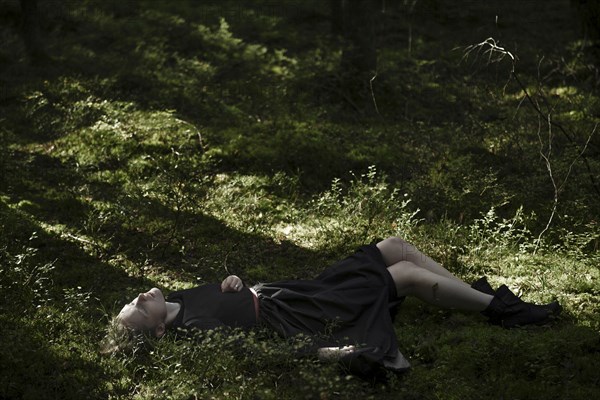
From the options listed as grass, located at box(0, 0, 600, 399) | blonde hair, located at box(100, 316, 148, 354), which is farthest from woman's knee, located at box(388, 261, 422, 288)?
blonde hair, located at box(100, 316, 148, 354)

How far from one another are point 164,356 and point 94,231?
3734 millimetres

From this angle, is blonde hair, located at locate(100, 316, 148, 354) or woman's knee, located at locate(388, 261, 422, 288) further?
woman's knee, located at locate(388, 261, 422, 288)

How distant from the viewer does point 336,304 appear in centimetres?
595

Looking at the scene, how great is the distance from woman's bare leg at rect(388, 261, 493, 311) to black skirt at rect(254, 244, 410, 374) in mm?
110

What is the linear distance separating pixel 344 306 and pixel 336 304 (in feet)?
0.26

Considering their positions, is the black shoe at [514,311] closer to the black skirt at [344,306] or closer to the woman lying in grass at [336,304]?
the woman lying in grass at [336,304]

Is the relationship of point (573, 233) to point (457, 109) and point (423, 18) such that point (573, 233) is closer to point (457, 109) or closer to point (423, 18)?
point (457, 109)

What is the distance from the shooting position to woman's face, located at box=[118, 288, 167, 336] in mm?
5852

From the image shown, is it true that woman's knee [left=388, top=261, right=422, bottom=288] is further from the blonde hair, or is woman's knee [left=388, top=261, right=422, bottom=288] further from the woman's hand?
the blonde hair

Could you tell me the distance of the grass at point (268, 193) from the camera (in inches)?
214

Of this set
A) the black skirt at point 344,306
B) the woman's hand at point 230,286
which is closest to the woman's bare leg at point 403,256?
the black skirt at point 344,306

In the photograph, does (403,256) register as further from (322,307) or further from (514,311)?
(514,311)

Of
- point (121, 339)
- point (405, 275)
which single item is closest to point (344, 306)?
point (405, 275)

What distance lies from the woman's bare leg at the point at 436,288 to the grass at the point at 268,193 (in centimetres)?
23
